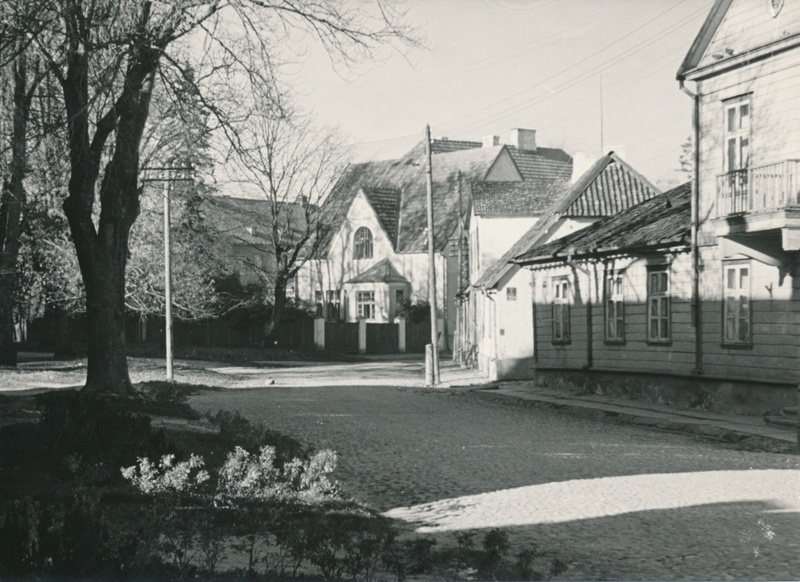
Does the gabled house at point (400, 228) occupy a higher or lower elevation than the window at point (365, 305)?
higher

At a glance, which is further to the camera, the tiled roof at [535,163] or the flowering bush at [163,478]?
the tiled roof at [535,163]

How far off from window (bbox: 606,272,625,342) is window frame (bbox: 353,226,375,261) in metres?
33.5

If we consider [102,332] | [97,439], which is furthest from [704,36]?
[97,439]

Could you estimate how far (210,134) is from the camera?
50.7 ft

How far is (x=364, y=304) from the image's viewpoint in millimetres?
57594

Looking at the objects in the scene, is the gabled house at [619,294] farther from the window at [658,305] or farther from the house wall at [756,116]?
the house wall at [756,116]

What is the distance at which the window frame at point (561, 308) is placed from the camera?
27656 millimetres

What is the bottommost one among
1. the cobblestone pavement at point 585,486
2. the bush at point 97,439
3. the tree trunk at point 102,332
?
the cobblestone pavement at point 585,486

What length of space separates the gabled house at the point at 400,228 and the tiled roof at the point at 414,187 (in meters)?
0.06

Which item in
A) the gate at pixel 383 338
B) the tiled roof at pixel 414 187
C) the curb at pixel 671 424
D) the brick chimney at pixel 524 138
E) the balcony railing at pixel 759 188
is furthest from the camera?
the tiled roof at pixel 414 187

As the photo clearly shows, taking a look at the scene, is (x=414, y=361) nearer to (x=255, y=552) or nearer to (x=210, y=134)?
(x=210, y=134)

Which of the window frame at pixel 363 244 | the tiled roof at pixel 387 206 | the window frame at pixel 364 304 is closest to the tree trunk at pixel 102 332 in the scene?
the window frame at pixel 364 304

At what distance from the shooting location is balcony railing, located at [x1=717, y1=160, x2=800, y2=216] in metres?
17.3

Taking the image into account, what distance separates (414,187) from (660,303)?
37.7 metres
